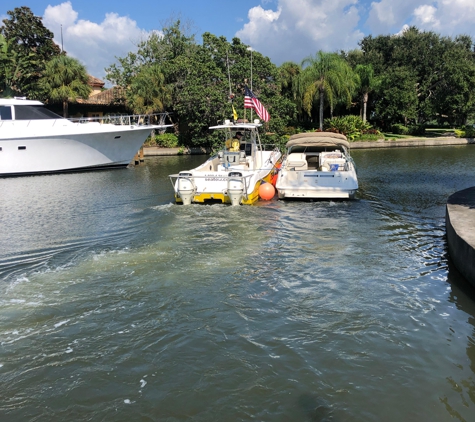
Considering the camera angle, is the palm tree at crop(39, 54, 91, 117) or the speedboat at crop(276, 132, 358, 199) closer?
the speedboat at crop(276, 132, 358, 199)

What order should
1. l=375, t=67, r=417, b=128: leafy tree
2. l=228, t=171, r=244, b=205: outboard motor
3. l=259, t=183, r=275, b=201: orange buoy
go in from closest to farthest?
l=228, t=171, r=244, b=205: outboard motor
l=259, t=183, r=275, b=201: orange buoy
l=375, t=67, r=417, b=128: leafy tree

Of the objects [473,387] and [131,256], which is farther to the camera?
[131,256]

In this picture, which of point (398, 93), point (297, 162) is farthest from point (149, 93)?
point (398, 93)

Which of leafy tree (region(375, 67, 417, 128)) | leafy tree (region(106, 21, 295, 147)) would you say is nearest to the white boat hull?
leafy tree (region(106, 21, 295, 147))

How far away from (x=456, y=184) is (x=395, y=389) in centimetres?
1560

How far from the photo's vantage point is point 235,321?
644 cm

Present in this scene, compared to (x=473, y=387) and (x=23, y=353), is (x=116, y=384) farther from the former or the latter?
(x=473, y=387)

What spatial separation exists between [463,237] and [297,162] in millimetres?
10365

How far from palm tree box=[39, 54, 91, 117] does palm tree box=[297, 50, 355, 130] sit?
20.3 m

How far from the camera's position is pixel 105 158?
→ 27.6 m

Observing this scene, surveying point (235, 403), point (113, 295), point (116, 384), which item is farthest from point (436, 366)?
point (113, 295)

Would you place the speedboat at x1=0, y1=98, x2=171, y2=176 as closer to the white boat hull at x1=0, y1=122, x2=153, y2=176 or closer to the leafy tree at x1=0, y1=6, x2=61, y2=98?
the white boat hull at x1=0, y1=122, x2=153, y2=176

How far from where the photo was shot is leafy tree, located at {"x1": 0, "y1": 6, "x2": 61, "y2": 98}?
133 ft

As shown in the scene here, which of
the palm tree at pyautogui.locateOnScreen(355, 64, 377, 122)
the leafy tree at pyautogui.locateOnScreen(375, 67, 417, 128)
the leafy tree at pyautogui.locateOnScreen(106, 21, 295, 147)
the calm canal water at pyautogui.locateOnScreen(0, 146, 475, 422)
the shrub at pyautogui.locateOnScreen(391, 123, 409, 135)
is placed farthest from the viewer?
the shrub at pyautogui.locateOnScreen(391, 123, 409, 135)
